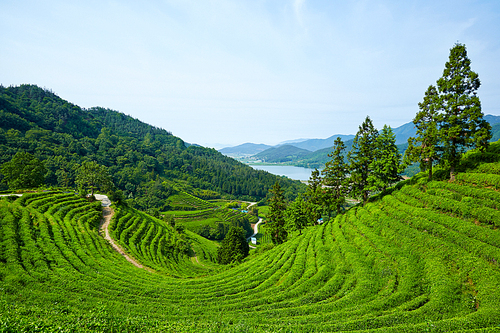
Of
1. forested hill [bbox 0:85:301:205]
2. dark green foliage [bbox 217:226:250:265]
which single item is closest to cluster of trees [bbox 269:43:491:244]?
dark green foliage [bbox 217:226:250:265]

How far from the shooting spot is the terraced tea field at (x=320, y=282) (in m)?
12.7

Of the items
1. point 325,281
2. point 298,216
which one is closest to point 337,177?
point 298,216

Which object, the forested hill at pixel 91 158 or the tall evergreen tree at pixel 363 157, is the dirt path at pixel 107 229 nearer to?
the tall evergreen tree at pixel 363 157

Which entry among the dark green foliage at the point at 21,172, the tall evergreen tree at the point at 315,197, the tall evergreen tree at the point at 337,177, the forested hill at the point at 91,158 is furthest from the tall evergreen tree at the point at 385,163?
the forested hill at the point at 91,158

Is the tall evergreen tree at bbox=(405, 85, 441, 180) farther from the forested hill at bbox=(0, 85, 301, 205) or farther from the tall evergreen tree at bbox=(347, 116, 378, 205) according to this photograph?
the forested hill at bbox=(0, 85, 301, 205)

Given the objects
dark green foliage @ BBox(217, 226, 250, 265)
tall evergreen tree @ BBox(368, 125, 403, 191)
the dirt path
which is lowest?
dark green foliage @ BBox(217, 226, 250, 265)

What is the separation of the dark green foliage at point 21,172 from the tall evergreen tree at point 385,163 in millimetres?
74595

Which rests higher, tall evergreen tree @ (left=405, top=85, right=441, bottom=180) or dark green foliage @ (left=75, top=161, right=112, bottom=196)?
tall evergreen tree @ (left=405, top=85, right=441, bottom=180)

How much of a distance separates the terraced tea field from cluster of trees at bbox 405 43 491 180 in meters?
3.00

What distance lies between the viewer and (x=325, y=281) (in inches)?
768

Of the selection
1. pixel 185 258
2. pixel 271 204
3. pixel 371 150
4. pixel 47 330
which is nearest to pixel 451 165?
pixel 371 150

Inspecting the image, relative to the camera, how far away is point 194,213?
375 ft

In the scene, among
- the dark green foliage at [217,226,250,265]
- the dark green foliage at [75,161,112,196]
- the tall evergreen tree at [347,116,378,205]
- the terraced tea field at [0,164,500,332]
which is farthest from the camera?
the dark green foliage at [75,161,112,196]

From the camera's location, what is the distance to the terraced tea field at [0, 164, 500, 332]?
12703 millimetres
